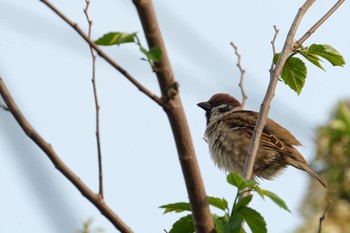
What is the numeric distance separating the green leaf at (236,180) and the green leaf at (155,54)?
0.60m

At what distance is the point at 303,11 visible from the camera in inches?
137

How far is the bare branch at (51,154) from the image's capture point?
7.09ft

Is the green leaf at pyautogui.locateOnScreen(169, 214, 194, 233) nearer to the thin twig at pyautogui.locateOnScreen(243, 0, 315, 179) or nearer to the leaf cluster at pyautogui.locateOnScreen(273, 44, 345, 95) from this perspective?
the thin twig at pyautogui.locateOnScreen(243, 0, 315, 179)

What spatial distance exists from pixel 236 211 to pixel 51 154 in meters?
0.75

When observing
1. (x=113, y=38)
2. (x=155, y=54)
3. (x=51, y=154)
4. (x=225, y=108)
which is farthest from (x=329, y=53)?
(x=225, y=108)

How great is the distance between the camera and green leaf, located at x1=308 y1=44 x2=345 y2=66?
3.29 metres

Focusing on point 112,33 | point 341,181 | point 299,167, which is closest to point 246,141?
point 299,167

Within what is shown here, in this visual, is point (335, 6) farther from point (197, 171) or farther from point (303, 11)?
point (197, 171)

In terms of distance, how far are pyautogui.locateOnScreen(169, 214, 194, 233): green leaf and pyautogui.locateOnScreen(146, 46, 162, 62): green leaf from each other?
77 centimetres

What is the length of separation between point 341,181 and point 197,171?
18.6 feet

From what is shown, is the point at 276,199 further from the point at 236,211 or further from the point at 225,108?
the point at 225,108

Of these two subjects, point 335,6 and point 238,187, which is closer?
point 238,187

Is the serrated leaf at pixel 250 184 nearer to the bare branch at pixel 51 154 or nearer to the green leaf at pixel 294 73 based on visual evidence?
the bare branch at pixel 51 154

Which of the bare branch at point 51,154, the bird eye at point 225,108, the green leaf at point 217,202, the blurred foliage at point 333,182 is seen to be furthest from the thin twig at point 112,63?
the blurred foliage at point 333,182
